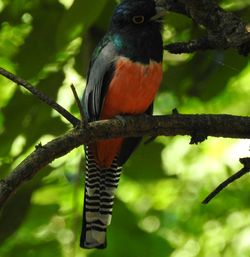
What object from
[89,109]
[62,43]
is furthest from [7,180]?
[89,109]

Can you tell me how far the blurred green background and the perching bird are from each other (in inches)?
2.7

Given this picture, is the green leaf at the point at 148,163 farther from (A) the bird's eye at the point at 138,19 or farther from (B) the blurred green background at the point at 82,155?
(A) the bird's eye at the point at 138,19

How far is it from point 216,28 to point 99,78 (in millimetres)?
1369

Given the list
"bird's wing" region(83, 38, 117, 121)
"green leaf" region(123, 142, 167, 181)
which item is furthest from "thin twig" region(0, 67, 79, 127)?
"bird's wing" region(83, 38, 117, 121)

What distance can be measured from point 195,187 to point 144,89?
1088mm

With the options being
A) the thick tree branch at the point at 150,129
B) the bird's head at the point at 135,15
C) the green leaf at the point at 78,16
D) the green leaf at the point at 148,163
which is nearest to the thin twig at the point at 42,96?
the thick tree branch at the point at 150,129

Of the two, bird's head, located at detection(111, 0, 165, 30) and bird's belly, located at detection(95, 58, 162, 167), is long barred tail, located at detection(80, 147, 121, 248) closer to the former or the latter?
bird's belly, located at detection(95, 58, 162, 167)

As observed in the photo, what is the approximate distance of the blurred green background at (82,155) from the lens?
3.52 m

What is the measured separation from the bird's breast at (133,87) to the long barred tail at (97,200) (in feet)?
1.09

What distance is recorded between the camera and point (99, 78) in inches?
159

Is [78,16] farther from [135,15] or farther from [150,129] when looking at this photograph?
[135,15]

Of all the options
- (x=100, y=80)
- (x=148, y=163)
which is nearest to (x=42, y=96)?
(x=148, y=163)

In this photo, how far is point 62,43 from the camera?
3234 millimetres

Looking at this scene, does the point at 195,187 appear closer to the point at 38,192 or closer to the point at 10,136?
the point at 38,192
